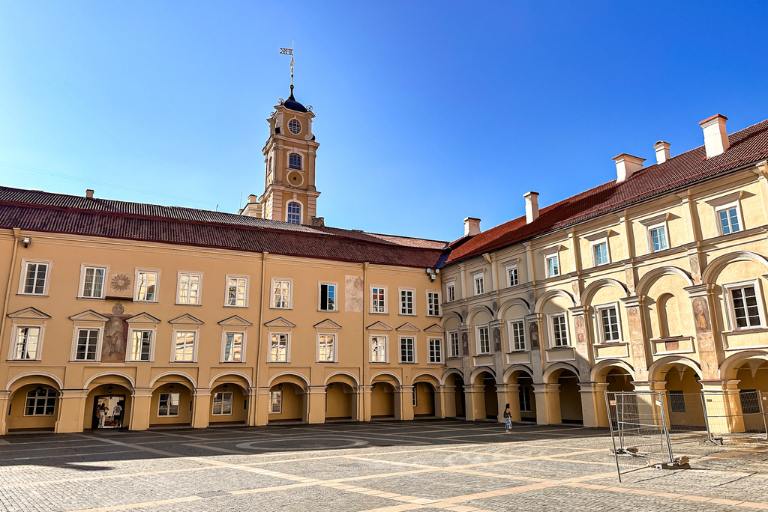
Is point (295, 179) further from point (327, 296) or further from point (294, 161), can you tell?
point (327, 296)

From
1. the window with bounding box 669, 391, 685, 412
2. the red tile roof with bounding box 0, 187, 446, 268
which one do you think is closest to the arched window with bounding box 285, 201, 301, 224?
the red tile roof with bounding box 0, 187, 446, 268

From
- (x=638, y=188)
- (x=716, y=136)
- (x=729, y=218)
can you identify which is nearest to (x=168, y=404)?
(x=638, y=188)

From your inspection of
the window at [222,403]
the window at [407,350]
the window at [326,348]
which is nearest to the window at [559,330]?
the window at [407,350]

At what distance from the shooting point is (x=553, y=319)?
30.8 metres

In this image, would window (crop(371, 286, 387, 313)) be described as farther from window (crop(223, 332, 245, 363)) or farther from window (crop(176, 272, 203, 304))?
window (crop(176, 272, 203, 304))

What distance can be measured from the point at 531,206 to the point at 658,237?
36.3 feet

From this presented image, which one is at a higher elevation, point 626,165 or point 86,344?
point 626,165

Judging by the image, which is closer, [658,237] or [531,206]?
[658,237]

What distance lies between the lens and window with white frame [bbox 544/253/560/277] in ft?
101

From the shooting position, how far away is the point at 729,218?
75.9 ft

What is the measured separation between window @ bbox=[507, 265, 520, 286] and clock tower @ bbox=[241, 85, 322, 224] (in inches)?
919

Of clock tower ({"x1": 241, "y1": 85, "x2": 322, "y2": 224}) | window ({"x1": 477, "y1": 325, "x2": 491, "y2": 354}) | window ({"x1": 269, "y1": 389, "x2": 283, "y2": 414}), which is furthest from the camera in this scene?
clock tower ({"x1": 241, "y1": 85, "x2": 322, "y2": 224})

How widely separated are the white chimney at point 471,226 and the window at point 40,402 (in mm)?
30648

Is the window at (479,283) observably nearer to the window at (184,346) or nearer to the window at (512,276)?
the window at (512,276)
